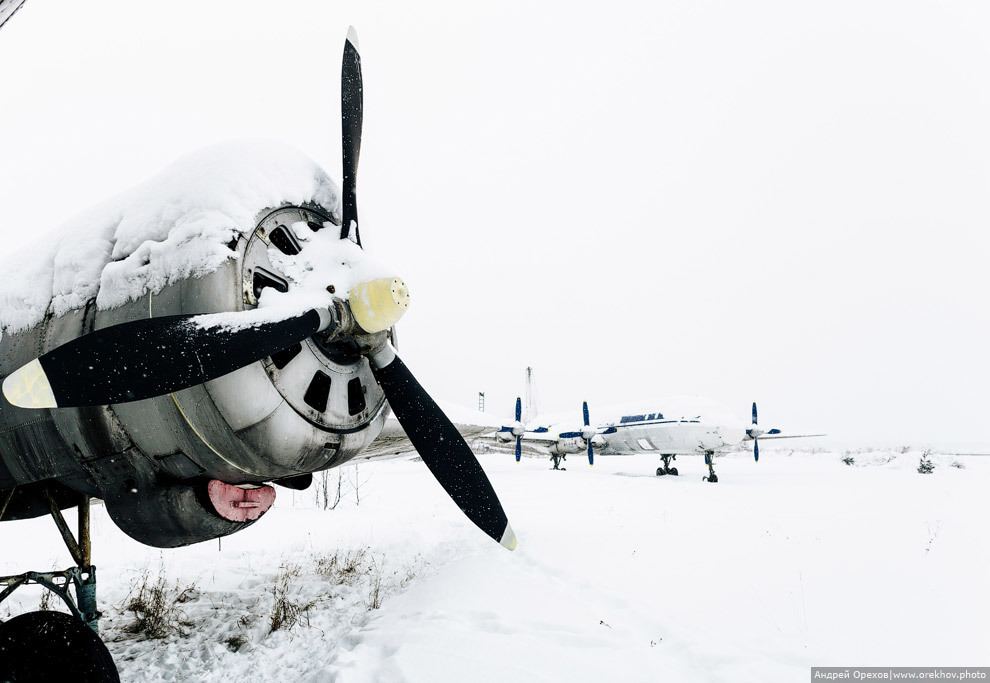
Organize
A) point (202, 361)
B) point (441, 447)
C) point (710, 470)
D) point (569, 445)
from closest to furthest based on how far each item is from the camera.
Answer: point (202, 361)
point (441, 447)
point (710, 470)
point (569, 445)

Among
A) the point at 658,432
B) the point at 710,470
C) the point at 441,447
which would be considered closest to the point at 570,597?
the point at 441,447

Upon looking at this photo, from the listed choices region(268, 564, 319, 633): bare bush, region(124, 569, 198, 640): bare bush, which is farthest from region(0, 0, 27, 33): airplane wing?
region(268, 564, 319, 633): bare bush

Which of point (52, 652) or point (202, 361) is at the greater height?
point (202, 361)

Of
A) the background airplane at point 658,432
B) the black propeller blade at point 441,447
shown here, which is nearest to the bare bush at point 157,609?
the black propeller blade at point 441,447

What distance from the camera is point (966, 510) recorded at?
36.6 ft

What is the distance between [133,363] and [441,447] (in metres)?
2.12

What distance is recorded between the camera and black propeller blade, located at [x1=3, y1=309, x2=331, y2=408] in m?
2.72

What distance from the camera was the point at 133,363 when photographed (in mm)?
2779

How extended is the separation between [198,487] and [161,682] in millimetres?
2333

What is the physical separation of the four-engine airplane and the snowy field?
1345mm

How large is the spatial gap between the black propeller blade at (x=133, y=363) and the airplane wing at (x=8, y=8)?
5409 mm

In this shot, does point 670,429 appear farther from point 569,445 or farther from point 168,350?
point 168,350

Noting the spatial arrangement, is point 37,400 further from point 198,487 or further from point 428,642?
point 428,642

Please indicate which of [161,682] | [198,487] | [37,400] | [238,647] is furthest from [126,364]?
[238,647]
